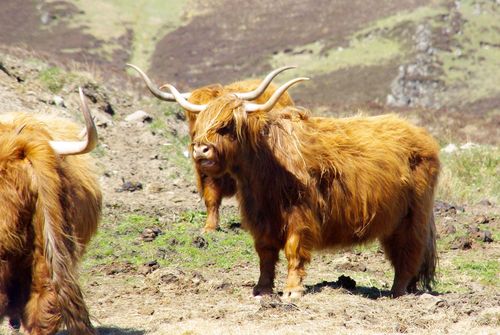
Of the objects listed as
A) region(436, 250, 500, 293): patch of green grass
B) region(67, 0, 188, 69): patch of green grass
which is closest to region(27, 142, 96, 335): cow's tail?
region(436, 250, 500, 293): patch of green grass

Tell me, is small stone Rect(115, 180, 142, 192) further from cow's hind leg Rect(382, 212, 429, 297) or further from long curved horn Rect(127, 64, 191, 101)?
cow's hind leg Rect(382, 212, 429, 297)

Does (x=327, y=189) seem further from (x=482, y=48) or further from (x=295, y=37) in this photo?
(x=295, y=37)

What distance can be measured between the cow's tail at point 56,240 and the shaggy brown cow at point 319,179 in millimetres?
1745

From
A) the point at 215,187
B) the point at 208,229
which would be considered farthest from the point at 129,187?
the point at 208,229

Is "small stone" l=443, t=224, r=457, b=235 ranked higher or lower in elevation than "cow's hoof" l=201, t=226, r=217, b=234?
higher

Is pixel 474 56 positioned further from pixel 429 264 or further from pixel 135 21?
pixel 429 264

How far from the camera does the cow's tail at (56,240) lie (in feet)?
16.9

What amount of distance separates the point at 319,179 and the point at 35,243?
2.96 m

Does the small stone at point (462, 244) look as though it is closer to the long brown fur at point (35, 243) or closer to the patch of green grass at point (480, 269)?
the patch of green grass at point (480, 269)

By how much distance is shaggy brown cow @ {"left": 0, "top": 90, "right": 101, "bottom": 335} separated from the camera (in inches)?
202

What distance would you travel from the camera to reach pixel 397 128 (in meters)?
8.18

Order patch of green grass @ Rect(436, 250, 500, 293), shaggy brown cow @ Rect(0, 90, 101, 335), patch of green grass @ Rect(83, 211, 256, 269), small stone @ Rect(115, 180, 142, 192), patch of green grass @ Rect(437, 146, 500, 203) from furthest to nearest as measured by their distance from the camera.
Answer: patch of green grass @ Rect(437, 146, 500, 203) → small stone @ Rect(115, 180, 142, 192) → patch of green grass @ Rect(83, 211, 256, 269) → patch of green grass @ Rect(436, 250, 500, 293) → shaggy brown cow @ Rect(0, 90, 101, 335)

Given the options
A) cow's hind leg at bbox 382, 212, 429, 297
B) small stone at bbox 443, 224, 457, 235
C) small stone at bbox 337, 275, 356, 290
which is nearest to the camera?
small stone at bbox 337, 275, 356, 290

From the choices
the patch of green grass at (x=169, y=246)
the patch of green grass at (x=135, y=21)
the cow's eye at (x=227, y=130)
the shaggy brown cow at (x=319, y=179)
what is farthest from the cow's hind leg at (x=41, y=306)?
the patch of green grass at (x=135, y=21)
